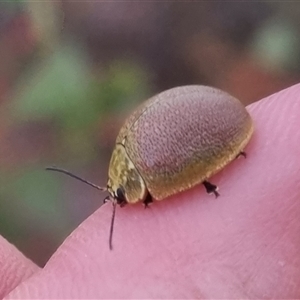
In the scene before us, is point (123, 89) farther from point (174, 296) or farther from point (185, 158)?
point (174, 296)

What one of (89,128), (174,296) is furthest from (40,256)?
(174,296)

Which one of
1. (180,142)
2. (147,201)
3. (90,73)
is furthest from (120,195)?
(90,73)

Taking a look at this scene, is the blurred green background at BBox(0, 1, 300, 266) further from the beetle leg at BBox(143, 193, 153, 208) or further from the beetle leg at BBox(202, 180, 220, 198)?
the beetle leg at BBox(202, 180, 220, 198)

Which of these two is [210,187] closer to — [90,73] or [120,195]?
[120,195]

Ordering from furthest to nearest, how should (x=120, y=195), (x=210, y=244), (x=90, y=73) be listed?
(x=90, y=73)
(x=120, y=195)
(x=210, y=244)

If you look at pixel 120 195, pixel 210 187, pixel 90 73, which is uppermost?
pixel 90 73

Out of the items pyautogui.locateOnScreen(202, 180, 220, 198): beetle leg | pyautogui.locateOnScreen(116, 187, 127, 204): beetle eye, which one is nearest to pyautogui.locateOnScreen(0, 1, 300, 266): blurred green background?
pyautogui.locateOnScreen(116, 187, 127, 204): beetle eye

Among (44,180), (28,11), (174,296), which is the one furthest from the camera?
(28,11)
